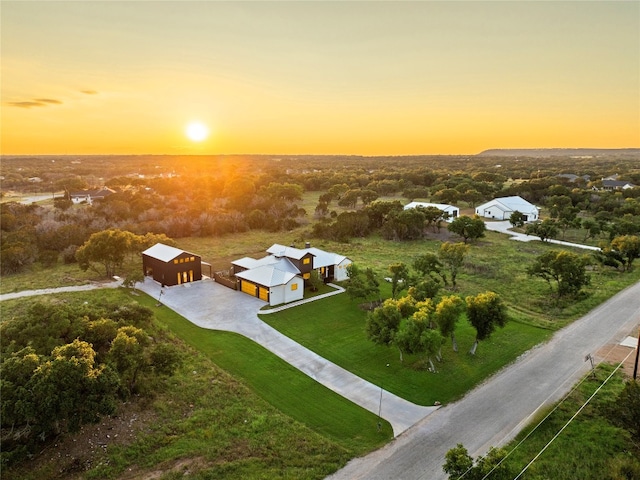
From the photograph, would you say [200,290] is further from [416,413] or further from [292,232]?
[292,232]

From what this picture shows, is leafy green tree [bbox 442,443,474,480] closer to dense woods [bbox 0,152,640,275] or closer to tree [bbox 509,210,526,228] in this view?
dense woods [bbox 0,152,640,275]

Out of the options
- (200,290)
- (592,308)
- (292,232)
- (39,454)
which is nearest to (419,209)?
(292,232)

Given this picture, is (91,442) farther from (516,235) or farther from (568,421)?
(516,235)

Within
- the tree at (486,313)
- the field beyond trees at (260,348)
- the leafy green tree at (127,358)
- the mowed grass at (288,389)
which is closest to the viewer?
the field beyond trees at (260,348)

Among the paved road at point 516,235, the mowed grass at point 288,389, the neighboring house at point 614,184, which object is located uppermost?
the neighboring house at point 614,184

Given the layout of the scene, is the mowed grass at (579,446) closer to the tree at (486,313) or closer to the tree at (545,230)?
the tree at (486,313)

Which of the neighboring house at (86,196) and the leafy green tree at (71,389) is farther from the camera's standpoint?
the neighboring house at (86,196)

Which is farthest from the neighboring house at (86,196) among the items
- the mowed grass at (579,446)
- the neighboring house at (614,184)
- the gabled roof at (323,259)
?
the neighboring house at (614,184)
